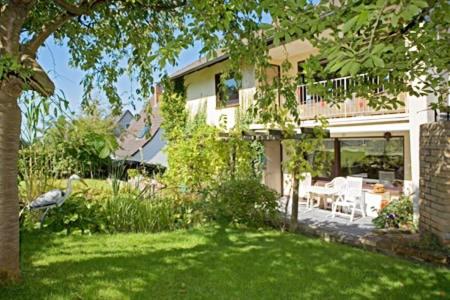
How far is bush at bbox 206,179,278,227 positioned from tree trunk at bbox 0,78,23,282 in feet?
18.0

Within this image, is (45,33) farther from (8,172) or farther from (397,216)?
(397,216)

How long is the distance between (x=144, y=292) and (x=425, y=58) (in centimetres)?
427

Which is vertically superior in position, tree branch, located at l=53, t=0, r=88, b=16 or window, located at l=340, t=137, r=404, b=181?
tree branch, located at l=53, t=0, r=88, b=16

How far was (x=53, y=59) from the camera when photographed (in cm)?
564

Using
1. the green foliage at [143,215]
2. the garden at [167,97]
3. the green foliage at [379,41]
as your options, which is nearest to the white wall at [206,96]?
the garden at [167,97]

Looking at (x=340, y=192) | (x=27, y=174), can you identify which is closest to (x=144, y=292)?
(x=27, y=174)

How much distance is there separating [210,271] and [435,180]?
528cm

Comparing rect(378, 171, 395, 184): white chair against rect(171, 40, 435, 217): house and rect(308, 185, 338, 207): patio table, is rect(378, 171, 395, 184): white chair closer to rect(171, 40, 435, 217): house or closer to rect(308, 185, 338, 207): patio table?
rect(171, 40, 435, 217): house

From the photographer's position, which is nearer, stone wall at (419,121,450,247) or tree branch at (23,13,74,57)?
tree branch at (23,13,74,57)

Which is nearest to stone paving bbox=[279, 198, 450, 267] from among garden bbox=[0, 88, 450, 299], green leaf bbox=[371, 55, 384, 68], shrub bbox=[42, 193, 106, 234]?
garden bbox=[0, 88, 450, 299]

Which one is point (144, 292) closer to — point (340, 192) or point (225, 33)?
point (225, 33)

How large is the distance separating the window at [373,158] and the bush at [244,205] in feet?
20.8

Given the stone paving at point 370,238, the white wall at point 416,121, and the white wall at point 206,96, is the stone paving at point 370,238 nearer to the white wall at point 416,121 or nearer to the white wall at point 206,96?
the white wall at point 416,121

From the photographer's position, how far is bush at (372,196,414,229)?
1056 centimetres
